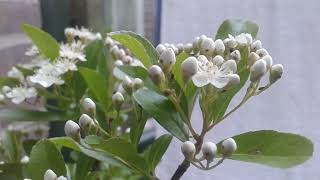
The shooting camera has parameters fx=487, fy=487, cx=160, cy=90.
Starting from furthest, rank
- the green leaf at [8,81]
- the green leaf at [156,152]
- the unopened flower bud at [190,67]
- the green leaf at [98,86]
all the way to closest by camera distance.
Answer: the green leaf at [8,81] < the green leaf at [98,86] < the green leaf at [156,152] < the unopened flower bud at [190,67]

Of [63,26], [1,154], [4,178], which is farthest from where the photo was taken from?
[63,26]

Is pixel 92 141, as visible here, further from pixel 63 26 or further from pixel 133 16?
pixel 133 16

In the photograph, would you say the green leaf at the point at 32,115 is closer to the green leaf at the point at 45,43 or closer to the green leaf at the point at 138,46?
the green leaf at the point at 45,43

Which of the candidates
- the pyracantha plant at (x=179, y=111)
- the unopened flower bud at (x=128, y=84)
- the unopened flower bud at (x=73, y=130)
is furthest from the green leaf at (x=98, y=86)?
the unopened flower bud at (x=73, y=130)

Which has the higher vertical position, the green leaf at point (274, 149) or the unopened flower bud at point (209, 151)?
the unopened flower bud at point (209, 151)

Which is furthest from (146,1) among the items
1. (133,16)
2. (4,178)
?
(4,178)

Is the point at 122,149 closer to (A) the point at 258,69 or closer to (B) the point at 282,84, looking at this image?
(A) the point at 258,69

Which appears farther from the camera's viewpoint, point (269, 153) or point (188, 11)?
point (188, 11)

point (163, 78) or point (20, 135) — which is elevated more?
point (163, 78)
